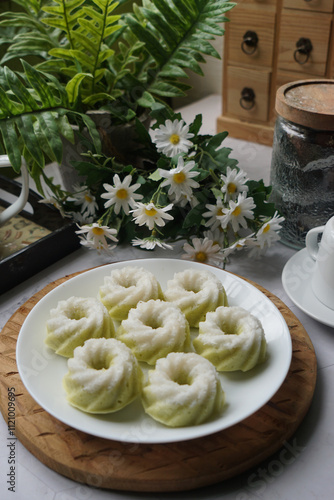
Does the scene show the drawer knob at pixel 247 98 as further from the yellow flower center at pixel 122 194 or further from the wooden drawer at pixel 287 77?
the yellow flower center at pixel 122 194

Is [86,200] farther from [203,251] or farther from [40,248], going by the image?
[203,251]

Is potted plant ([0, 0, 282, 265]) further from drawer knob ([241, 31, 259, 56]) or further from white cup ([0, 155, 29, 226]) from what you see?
drawer knob ([241, 31, 259, 56])

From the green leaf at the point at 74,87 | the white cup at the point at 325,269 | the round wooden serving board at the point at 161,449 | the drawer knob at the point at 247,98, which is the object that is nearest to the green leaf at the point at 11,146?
the green leaf at the point at 74,87

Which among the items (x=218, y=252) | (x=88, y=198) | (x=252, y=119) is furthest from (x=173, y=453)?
Answer: (x=252, y=119)

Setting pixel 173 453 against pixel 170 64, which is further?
pixel 170 64

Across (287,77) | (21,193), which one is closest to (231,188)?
(21,193)

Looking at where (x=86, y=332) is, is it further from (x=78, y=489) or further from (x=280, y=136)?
(x=280, y=136)
